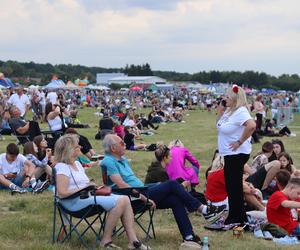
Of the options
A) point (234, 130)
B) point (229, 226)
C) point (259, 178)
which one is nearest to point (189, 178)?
Result: point (259, 178)

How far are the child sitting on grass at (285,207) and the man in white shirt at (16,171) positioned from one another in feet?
12.8

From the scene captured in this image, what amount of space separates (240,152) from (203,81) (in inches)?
4851

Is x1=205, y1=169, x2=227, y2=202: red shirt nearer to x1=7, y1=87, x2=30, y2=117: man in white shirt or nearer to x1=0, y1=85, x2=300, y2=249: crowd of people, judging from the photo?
x1=0, y1=85, x2=300, y2=249: crowd of people

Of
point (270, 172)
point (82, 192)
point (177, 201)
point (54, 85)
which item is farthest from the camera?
point (54, 85)

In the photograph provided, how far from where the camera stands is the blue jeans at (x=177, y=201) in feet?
19.5

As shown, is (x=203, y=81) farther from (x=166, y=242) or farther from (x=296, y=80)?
(x=166, y=242)

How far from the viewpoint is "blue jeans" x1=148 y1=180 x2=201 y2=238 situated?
5.94m

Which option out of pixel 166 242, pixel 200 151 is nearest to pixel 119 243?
pixel 166 242

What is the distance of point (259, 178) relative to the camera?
27.7 ft

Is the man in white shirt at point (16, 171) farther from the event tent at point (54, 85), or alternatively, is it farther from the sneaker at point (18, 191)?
the event tent at point (54, 85)

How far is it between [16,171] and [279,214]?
14.7ft

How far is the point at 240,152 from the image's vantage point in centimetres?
634

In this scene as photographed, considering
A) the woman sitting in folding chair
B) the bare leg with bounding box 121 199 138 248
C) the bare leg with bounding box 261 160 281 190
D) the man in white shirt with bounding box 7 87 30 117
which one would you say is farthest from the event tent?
the bare leg with bounding box 121 199 138 248

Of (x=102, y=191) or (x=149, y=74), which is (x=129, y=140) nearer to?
(x=102, y=191)
